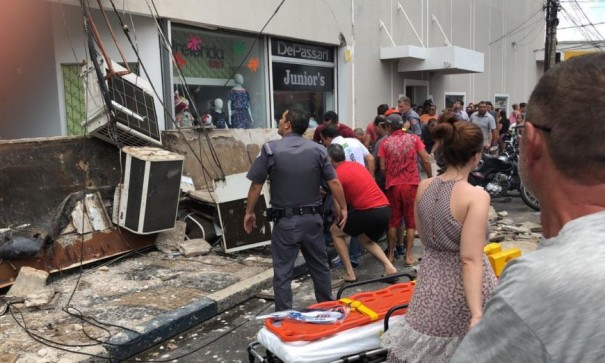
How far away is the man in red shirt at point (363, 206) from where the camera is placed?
544 cm

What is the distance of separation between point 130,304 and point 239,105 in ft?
17.6

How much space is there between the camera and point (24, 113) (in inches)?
334

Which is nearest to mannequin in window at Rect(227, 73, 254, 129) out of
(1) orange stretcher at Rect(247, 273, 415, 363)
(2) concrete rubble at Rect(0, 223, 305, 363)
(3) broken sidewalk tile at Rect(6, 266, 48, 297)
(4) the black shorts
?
(2) concrete rubble at Rect(0, 223, 305, 363)

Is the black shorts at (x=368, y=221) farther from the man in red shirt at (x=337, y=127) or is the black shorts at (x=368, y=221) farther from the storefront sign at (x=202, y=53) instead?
the storefront sign at (x=202, y=53)

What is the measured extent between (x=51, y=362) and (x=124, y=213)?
261cm

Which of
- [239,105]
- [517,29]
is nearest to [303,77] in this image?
[239,105]

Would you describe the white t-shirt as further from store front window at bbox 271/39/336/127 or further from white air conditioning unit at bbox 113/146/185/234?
store front window at bbox 271/39/336/127

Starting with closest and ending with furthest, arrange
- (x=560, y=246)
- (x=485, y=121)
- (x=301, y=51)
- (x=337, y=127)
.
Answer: (x=560, y=246), (x=337, y=127), (x=301, y=51), (x=485, y=121)

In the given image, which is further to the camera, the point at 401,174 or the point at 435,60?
the point at 435,60

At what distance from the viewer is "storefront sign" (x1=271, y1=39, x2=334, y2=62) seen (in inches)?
410

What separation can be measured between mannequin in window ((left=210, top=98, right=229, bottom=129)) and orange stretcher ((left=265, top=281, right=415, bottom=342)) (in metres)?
6.60

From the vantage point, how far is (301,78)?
11148 mm

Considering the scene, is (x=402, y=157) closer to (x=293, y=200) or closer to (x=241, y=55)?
(x=293, y=200)

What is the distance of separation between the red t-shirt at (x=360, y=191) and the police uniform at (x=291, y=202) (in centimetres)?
116
